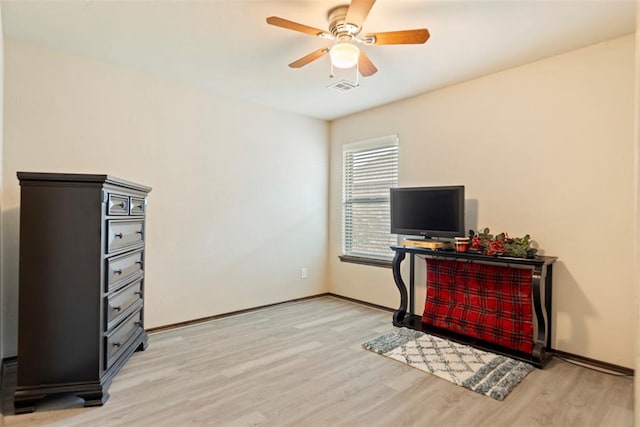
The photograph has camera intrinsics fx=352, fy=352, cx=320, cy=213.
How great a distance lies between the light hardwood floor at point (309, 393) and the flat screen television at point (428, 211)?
46.6 inches

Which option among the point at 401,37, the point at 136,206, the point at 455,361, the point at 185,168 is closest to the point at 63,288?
the point at 136,206

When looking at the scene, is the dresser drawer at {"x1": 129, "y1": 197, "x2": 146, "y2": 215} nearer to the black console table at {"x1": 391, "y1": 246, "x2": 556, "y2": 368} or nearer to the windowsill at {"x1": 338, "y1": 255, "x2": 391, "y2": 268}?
the black console table at {"x1": 391, "y1": 246, "x2": 556, "y2": 368}

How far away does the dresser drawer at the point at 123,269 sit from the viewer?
86.2 inches

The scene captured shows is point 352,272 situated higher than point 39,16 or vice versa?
point 39,16

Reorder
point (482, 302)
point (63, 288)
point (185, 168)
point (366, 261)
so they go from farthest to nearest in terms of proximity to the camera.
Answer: point (366, 261) → point (185, 168) → point (482, 302) → point (63, 288)

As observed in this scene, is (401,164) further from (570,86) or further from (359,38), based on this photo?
(359,38)

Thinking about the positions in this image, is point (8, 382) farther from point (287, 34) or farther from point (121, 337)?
point (287, 34)

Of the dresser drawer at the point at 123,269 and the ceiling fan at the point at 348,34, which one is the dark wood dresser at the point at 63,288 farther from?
the ceiling fan at the point at 348,34

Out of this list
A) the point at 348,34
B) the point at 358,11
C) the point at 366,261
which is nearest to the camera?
the point at 358,11

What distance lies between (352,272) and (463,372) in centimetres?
214

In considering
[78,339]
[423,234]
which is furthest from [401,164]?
[78,339]

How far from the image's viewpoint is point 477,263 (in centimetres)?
310

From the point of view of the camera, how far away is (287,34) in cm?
248

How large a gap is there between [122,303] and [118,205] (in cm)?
67
